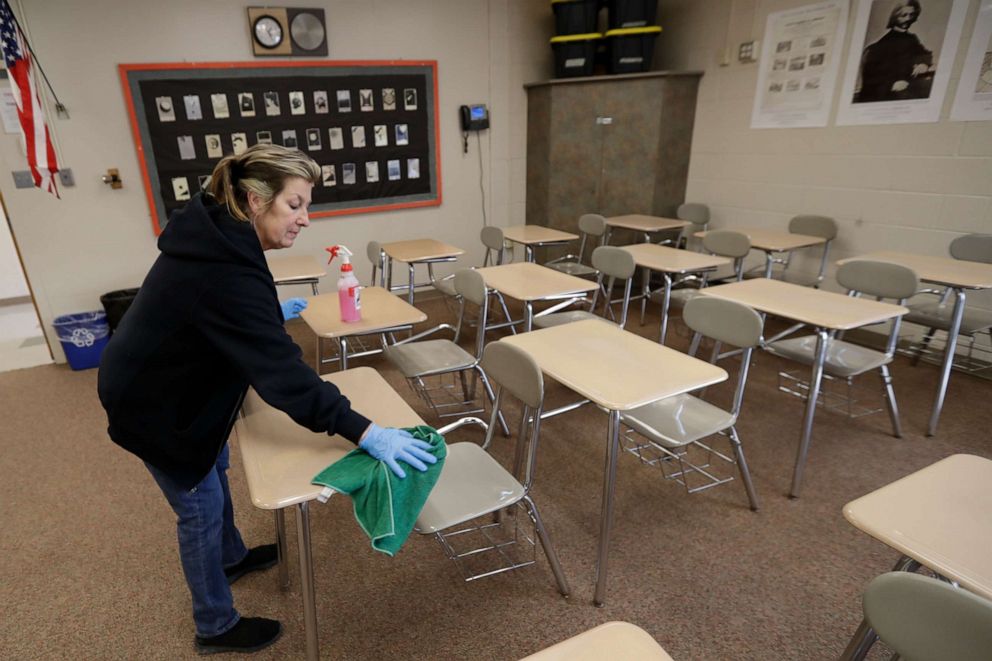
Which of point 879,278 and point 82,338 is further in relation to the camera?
point 82,338

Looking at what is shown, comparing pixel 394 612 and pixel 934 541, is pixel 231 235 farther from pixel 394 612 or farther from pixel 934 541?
pixel 934 541

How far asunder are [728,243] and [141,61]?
13.9 ft

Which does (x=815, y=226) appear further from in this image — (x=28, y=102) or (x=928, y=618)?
(x=28, y=102)

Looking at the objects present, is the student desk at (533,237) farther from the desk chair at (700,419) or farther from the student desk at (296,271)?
the desk chair at (700,419)

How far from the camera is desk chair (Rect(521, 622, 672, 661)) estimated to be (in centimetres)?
82

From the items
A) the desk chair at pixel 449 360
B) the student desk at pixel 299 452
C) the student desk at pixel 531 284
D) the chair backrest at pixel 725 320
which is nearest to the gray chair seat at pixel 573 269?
the student desk at pixel 531 284

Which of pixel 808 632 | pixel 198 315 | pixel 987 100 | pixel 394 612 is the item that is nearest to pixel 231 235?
pixel 198 315

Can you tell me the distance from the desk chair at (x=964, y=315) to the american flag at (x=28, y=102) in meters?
5.10

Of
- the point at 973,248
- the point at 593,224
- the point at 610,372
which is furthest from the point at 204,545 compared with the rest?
the point at 973,248

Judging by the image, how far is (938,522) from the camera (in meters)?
1.07

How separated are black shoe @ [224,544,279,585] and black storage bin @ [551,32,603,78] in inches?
174

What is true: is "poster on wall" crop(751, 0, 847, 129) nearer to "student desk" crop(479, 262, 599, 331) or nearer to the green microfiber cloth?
"student desk" crop(479, 262, 599, 331)

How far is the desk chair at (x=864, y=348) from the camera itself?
2443 millimetres

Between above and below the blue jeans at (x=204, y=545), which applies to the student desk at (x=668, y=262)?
above
